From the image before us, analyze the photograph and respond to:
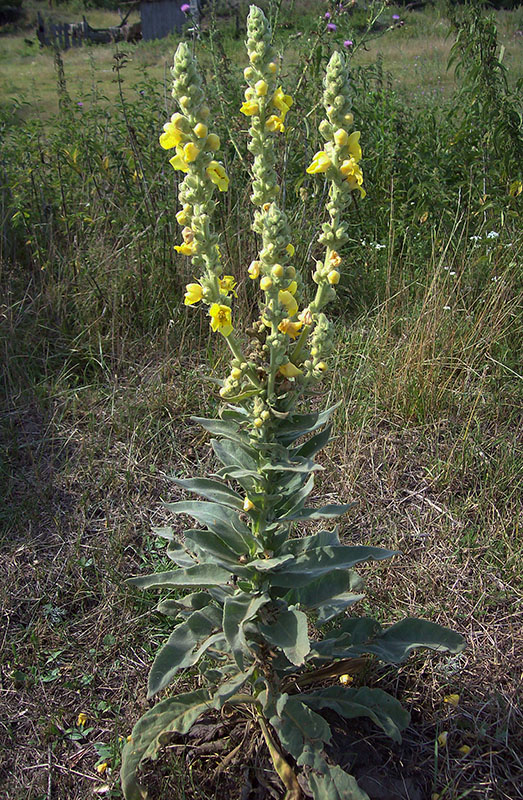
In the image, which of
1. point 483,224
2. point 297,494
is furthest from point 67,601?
point 483,224

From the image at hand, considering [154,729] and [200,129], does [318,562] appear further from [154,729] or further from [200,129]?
[200,129]

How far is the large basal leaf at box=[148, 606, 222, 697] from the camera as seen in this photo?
5.70ft

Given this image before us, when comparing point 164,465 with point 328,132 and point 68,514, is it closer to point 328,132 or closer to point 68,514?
point 68,514

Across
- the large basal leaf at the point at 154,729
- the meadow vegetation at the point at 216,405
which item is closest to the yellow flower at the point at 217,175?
the large basal leaf at the point at 154,729

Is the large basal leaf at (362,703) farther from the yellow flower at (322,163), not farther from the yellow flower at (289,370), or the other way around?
A: the yellow flower at (322,163)

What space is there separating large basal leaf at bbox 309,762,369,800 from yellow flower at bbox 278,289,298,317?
3.84 ft

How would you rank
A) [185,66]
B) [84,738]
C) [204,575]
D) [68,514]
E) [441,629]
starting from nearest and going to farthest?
[185,66]
[204,575]
[441,629]
[84,738]
[68,514]

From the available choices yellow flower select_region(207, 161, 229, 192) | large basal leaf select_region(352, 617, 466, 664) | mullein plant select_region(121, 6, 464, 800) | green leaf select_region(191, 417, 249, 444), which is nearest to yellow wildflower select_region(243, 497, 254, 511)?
mullein plant select_region(121, 6, 464, 800)

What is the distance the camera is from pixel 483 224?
378 cm

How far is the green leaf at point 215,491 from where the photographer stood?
177cm

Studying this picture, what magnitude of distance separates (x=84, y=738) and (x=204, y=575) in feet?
2.65

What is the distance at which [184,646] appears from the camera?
1801mm

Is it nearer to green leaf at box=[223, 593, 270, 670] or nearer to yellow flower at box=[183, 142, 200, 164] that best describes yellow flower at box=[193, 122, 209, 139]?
yellow flower at box=[183, 142, 200, 164]

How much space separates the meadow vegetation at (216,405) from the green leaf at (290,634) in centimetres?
54
